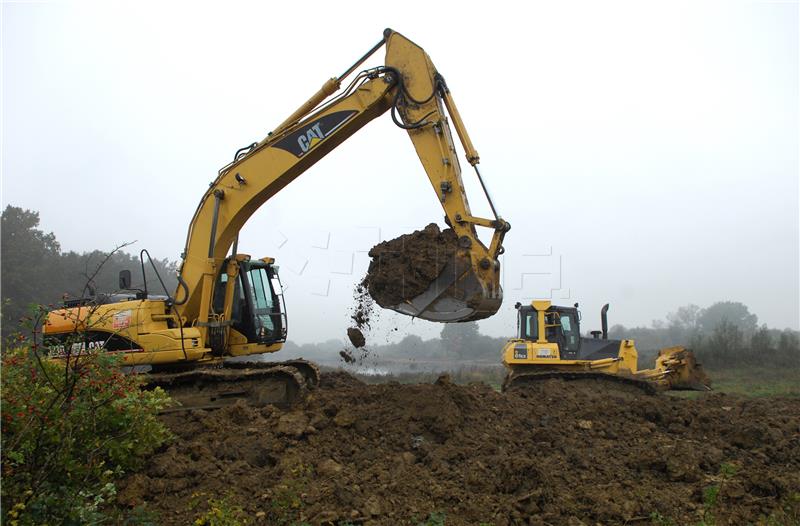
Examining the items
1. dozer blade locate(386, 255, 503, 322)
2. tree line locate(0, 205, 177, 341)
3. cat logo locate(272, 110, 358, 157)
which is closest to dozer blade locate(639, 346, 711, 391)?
dozer blade locate(386, 255, 503, 322)

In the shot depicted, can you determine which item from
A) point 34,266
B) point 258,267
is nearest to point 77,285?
point 34,266

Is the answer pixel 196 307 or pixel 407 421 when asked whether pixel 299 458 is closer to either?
pixel 407 421

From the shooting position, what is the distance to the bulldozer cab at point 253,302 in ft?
31.0

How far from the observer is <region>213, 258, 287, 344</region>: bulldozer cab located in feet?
31.0

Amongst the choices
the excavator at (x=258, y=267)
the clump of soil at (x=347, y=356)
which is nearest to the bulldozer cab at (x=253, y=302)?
the excavator at (x=258, y=267)

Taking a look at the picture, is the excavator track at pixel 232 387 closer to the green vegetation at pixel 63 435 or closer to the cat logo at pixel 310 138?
the green vegetation at pixel 63 435

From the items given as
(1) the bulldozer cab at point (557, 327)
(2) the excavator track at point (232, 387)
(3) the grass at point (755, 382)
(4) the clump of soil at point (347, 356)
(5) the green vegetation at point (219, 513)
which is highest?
(1) the bulldozer cab at point (557, 327)

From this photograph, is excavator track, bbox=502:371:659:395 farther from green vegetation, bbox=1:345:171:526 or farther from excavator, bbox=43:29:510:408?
green vegetation, bbox=1:345:171:526

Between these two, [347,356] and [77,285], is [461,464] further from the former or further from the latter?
[77,285]

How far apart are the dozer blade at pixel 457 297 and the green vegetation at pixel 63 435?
3.33 metres

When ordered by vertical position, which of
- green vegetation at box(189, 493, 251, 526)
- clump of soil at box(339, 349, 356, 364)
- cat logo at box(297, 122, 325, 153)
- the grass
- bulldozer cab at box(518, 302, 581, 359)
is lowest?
green vegetation at box(189, 493, 251, 526)

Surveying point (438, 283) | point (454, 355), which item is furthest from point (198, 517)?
point (454, 355)

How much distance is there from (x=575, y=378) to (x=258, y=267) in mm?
7258

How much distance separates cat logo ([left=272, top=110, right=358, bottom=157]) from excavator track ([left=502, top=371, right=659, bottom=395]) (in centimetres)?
696
